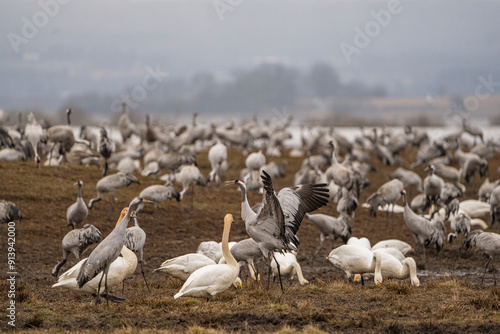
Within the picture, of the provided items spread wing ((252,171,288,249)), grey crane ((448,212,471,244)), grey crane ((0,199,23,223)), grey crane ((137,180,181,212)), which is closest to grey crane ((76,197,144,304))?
spread wing ((252,171,288,249))

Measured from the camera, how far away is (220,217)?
1410 centimetres

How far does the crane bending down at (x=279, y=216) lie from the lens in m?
7.51

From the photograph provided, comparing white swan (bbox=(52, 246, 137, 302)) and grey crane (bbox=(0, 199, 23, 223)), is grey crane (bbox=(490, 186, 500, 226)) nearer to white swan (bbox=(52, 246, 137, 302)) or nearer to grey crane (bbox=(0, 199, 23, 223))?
white swan (bbox=(52, 246, 137, 302))

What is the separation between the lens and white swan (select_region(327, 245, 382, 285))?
28.7 feet

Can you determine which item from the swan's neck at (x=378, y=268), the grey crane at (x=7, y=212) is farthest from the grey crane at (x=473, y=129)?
the grey crane at (x=7, y=212)

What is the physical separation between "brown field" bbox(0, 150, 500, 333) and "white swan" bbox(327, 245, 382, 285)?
24 cm

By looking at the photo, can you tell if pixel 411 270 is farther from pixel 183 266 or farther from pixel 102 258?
pixel 102 258

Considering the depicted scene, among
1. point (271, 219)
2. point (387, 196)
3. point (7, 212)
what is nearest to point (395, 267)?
point (271, 219)

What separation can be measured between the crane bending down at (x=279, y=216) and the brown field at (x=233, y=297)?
592mm

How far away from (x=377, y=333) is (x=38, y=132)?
44.1 feet

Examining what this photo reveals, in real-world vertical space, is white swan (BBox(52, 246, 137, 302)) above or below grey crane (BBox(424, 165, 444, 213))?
below

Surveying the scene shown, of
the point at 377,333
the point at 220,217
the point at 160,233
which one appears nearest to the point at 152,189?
the point at 160,233

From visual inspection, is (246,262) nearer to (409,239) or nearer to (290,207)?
(290,207)

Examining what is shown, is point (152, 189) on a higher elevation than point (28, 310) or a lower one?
higher
